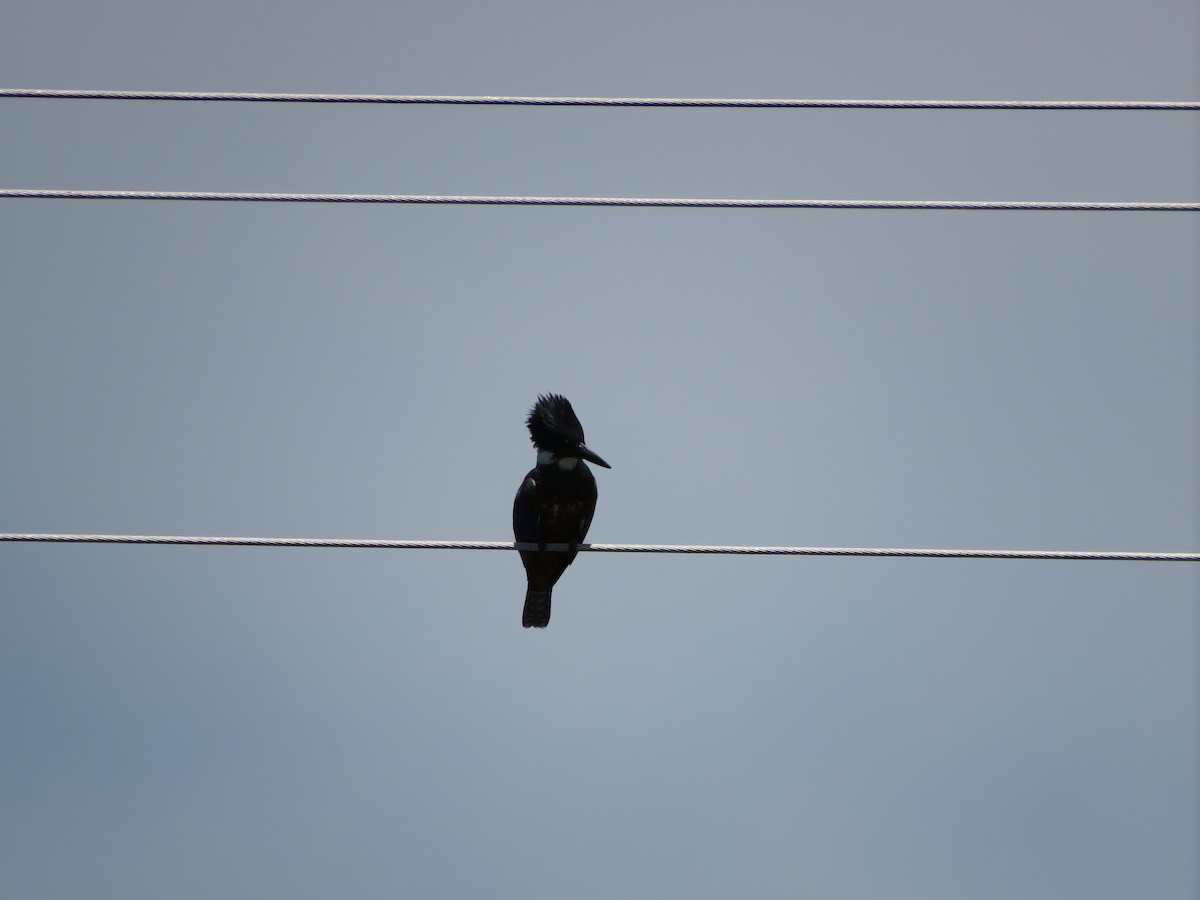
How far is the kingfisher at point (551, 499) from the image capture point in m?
8.45

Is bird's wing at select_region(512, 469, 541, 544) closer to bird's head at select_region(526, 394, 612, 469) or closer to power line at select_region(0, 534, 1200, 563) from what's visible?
bird's head at select_region(526, 394, 612, 469)

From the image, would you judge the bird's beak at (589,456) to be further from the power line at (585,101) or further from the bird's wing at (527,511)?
the power line at (585,101)

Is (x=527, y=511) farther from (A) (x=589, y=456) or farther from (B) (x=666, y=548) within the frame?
(B) (x=666, y=548)

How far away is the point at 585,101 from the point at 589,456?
9.13 ft

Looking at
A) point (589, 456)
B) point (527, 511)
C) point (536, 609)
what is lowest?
point (536, 609)

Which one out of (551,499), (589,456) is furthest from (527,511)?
(589,456)

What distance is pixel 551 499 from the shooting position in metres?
8.43

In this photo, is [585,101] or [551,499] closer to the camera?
[585,101]

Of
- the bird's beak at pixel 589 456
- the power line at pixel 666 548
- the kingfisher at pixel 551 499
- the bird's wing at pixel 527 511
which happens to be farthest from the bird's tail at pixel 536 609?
the power line at pixel 666 548

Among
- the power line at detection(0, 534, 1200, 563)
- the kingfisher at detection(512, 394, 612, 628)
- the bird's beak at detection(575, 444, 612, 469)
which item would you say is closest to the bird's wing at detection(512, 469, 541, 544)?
the kingfisher at detection(512, 394, 612, 628)

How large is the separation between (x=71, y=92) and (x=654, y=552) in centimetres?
305

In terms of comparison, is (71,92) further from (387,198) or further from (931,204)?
(931,204)

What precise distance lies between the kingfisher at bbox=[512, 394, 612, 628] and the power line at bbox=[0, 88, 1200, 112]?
2.69 m

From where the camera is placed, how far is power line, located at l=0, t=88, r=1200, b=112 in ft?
19.0
